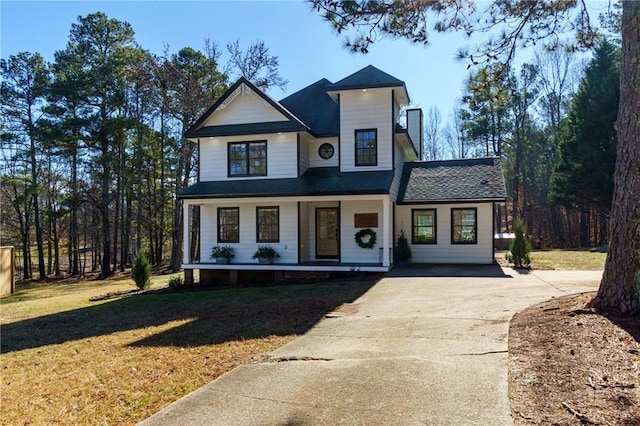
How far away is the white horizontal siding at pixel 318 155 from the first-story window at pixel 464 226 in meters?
4.66

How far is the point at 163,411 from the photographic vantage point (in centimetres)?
377

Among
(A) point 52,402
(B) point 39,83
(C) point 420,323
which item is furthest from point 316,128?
(B) point 39,83

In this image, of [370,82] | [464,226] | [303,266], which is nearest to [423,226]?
[464,226]

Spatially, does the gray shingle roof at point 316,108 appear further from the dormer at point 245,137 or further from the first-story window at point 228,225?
the first-story window at point 228,225

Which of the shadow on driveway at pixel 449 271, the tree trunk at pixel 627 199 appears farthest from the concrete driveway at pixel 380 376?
the shadow on driveway at pixel 449 271

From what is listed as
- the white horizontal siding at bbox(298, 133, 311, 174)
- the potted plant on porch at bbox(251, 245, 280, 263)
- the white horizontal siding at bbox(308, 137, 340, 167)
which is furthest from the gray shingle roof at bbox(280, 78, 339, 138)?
the potted plant on porch at bbox(251, 245, 280, 263)

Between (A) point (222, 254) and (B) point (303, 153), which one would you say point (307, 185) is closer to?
(B) point (303, 153)

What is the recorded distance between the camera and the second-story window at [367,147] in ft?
48.3

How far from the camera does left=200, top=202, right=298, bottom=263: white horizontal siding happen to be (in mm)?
14711

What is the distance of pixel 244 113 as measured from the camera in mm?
15602

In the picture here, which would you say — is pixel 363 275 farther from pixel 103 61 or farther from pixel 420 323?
pixel 103 61

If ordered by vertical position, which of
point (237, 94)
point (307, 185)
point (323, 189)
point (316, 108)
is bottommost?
point (323, 189)

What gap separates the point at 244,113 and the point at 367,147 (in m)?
4.68

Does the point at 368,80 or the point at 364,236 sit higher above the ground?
the point at 368,80
